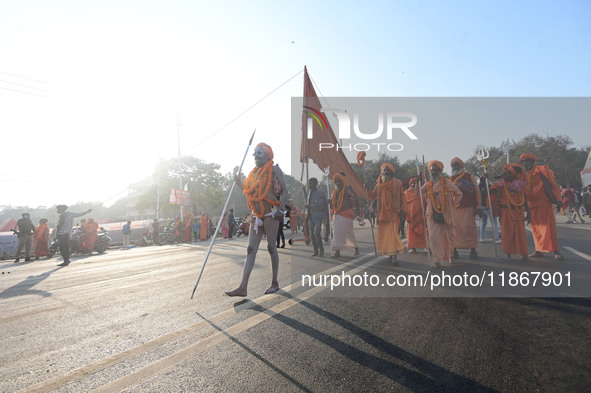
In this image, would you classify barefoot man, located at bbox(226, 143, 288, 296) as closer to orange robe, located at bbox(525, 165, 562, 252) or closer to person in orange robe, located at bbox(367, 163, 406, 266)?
person in orange robe, located at bbox(367, 163, 406, 266)

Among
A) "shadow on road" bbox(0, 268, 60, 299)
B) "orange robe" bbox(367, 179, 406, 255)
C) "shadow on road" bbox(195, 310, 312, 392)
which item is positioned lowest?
"shadow on road" bbox(0, 268, 60, 299)

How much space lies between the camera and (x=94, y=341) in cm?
311

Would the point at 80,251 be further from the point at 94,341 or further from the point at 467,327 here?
the point at 467,327

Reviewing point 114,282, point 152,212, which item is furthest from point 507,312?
→ point 152,212

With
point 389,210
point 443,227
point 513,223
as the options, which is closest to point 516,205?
point 513,223

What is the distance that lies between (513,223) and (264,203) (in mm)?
5820

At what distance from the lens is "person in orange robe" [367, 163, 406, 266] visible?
7367 millimetres

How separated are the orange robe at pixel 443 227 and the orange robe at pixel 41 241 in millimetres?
14517

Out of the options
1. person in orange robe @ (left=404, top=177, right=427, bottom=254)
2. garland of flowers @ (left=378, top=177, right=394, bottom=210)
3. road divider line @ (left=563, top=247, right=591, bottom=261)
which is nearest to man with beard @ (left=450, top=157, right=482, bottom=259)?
person in orange robe @ (left=404, top=177, right=427, bottom=254)

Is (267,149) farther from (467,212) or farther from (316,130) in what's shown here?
(316,130)

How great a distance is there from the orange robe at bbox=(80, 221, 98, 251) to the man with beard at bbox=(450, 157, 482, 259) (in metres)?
14.3

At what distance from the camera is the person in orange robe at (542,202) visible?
23.8ft

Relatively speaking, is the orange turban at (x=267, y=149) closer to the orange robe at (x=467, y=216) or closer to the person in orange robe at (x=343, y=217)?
the person in orange robe at (x=343, y=217)

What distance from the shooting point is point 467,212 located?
26.9ft
